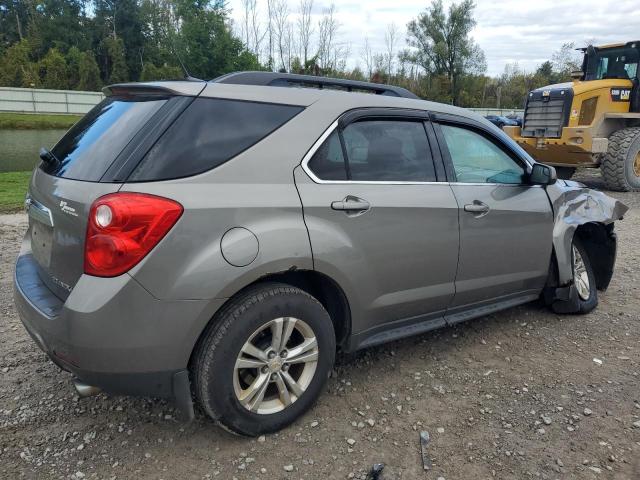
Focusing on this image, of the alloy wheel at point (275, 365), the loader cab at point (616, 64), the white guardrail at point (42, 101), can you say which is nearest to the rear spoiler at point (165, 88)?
the alloy wheel at point (275, 365)

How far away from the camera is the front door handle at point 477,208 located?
3354mm

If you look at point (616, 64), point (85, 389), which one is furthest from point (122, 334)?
point (616, 64)

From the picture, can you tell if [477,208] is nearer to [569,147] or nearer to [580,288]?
[580,288]

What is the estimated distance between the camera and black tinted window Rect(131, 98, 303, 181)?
2369 millimetres

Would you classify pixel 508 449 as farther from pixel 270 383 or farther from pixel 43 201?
pixel 43 201

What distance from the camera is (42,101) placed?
35406 mm

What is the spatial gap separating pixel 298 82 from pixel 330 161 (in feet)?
1.94

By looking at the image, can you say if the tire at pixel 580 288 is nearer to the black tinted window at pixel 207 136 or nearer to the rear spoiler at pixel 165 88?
the black tinted window at pixel 207 136

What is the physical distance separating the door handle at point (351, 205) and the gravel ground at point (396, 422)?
1137 mm

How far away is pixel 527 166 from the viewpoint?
3.88m

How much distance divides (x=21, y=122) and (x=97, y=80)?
18.8 m

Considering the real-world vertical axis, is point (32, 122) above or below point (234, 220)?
below

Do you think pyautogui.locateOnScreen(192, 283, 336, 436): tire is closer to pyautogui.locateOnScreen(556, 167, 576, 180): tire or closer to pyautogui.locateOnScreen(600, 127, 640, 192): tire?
pyautogui.locateOnScreen(600, 127, 640, 192): tire

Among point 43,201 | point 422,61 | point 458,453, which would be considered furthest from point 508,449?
point 422,61
